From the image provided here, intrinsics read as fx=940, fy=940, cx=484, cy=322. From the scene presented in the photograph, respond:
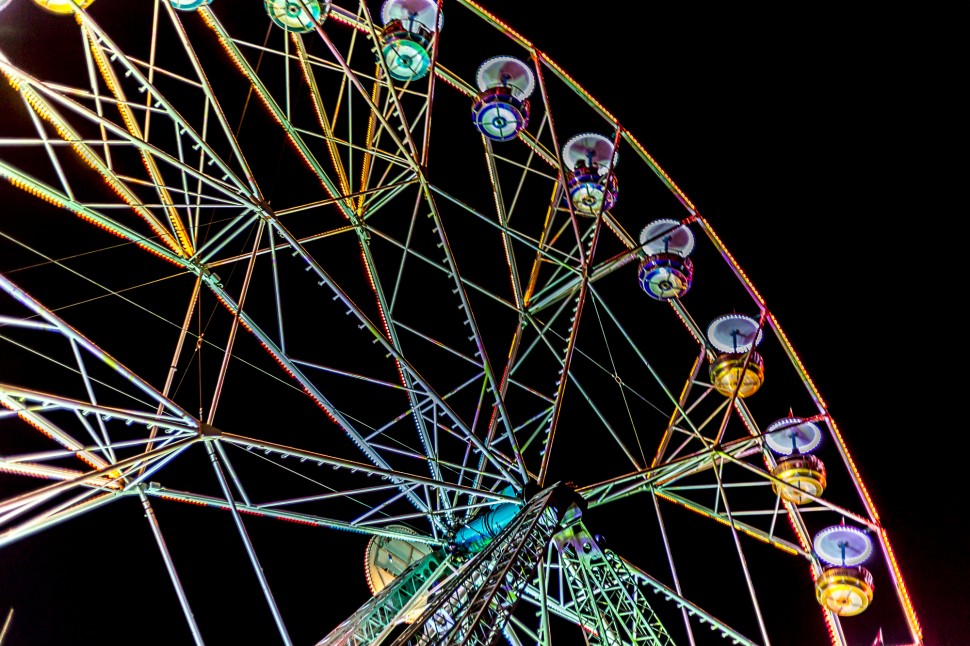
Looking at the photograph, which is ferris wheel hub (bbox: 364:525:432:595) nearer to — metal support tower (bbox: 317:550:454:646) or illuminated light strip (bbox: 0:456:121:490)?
metal support tower (bbox: 317:550:454:646)

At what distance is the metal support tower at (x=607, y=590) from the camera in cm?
1280

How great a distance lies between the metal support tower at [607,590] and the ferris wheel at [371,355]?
0.05 m

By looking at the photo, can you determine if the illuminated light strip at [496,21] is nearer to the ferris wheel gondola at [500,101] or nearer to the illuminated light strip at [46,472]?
the ferris wheel gondola at [500,101]

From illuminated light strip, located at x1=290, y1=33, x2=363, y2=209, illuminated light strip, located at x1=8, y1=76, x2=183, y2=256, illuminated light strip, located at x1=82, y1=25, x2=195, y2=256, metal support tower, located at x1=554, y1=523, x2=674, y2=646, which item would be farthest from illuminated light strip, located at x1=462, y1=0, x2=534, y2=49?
metal support tower, located at x1=554, y1=523, x2=674, y2=646

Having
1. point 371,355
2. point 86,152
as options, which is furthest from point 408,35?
point 371,355

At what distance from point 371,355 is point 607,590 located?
351 inches

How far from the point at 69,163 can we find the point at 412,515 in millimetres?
9414

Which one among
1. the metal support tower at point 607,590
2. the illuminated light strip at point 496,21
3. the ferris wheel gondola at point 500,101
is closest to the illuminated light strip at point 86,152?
the ferris wheel gondola at point 500,101

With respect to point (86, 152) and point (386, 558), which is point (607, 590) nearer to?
point (386, 558)

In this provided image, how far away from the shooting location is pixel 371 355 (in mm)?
20359

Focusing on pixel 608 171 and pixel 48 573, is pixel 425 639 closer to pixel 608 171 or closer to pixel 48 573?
pixel 608 171

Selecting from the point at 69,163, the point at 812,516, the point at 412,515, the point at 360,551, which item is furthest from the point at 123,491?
the point at 812,516

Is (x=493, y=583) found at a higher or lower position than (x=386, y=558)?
lower

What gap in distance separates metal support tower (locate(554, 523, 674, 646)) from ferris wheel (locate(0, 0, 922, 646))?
0.05m
